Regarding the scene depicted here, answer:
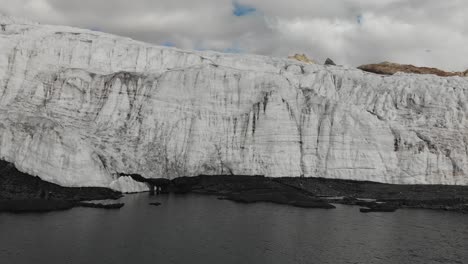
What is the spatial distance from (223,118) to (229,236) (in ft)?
93.3

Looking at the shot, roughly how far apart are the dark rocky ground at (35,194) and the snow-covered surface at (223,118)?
499 centimetres

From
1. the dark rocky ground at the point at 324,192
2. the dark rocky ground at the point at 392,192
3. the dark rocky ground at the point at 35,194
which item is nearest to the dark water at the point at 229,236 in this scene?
the dark rocky ground at the point at 35,194

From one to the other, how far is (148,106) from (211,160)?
10.2 m

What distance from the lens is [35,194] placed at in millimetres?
42281

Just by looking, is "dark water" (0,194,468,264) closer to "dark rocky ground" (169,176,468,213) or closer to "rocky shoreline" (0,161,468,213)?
"rocky shoreline" (0,161,468,213)

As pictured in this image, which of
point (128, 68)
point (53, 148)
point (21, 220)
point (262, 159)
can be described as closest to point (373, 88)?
point (262, 159)

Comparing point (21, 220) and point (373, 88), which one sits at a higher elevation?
point (373, 88)

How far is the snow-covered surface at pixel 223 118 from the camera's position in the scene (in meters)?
54.6

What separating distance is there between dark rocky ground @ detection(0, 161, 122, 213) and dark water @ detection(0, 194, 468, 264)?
187 cm

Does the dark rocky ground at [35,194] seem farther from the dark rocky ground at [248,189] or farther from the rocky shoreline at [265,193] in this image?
the dark rocky ground at [248,189]

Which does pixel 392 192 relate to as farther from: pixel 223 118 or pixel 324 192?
pixel 223 118

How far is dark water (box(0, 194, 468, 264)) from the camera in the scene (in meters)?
26.5

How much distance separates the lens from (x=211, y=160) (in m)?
56.0

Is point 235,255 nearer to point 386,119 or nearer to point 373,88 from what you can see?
point 386,119
